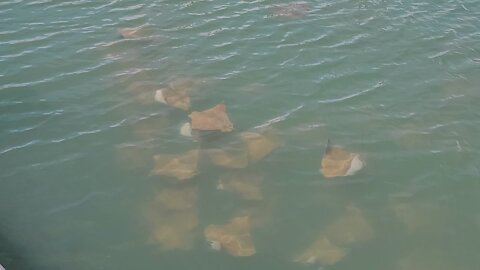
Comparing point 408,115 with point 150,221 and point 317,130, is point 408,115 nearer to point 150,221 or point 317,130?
point 317,130

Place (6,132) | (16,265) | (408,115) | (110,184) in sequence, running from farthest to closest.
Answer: (408,115)
(6,132)
(110,184)
(16,265)

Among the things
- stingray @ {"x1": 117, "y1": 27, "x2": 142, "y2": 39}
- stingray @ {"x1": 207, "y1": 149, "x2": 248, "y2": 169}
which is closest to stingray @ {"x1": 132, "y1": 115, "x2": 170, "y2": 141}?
stingray @ {"x1": 207, "y1": 149, "x2": 248, "y2": 169}

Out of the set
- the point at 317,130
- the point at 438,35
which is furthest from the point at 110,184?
the point at 438,35

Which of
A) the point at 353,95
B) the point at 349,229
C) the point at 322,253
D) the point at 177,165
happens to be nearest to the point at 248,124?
the point at 177,165

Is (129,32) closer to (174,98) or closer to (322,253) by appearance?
(174,98)

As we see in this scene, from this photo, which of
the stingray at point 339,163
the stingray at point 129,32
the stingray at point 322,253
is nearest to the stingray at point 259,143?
the stingray at point 339,163

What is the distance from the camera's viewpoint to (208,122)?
1157 centimetres

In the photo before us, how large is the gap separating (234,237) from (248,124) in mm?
3189

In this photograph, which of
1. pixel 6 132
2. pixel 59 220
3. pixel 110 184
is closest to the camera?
pixel 59 220

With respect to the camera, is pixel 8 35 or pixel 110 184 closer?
pixel 110 184

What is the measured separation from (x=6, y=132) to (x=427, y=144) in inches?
330

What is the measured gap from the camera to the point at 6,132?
11352 millimetres

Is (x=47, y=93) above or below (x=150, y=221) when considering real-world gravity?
above

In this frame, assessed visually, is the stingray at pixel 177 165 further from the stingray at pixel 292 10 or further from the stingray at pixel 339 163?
the stingray at pixel 292 10
